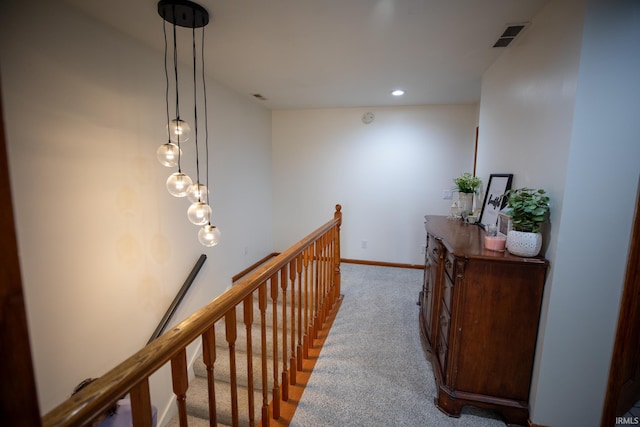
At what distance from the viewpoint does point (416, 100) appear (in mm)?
3824

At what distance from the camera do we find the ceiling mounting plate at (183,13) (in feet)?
5.65

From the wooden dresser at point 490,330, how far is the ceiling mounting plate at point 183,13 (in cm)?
217

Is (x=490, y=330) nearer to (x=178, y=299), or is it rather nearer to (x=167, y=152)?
(x=167, y=152)

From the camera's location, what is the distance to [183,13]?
5.90 ft

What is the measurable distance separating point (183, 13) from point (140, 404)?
2.10 m

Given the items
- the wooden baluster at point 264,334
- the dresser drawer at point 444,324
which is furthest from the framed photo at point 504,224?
the wooden baluster at point 264,334

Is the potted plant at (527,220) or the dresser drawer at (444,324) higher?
the potted plant at (527,220)

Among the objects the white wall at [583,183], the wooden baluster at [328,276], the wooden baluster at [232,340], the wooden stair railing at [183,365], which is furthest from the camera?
the wooden baluster at [328,276]

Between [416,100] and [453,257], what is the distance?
2.82 meters

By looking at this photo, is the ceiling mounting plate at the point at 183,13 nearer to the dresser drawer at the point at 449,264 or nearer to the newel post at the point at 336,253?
the newel post at the point at 336,253

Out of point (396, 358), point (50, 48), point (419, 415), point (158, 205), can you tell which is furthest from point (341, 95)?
point (419, 415)

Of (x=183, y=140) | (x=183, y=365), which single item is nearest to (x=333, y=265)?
(x=183, y=140)

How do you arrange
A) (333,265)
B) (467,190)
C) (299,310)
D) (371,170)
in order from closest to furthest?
(299,310) < (467,190) < (333,265) < (371,170)

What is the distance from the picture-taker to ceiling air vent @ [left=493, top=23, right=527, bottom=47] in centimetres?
193
